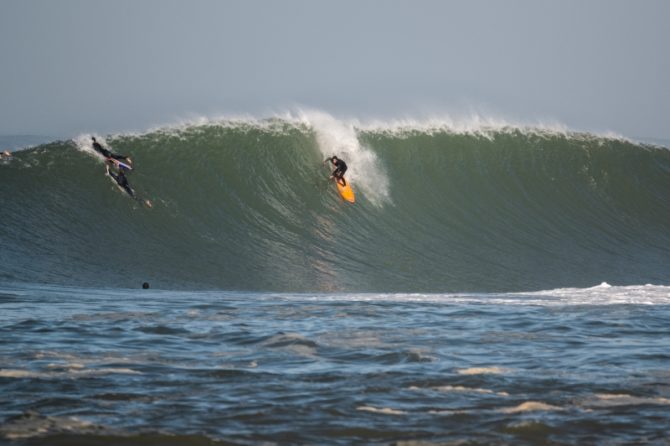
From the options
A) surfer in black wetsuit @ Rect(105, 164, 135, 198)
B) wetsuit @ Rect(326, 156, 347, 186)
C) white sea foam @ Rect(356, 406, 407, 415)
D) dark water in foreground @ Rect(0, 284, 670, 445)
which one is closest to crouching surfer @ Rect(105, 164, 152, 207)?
surfer in black wetsuit @ Rect(105, 164, 135, 198)

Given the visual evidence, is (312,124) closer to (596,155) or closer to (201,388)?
(596,155)

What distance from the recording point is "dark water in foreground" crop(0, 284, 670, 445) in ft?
15.3

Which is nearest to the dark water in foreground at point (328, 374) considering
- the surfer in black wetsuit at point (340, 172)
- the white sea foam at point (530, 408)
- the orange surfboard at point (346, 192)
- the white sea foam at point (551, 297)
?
the white sea foam at point (530, 408)

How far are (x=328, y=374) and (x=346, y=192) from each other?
1095cm

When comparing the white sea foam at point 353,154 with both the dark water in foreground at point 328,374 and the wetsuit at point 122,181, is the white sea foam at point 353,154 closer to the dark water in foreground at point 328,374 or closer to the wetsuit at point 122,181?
the wetsuit at point 122,181

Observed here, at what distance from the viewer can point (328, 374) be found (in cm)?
584

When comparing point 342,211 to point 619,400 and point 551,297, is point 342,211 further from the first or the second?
point 619,400

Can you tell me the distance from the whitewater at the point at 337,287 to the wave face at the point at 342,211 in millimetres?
52

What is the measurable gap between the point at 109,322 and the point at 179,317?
25.4 inches

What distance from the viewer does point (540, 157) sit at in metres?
20.1

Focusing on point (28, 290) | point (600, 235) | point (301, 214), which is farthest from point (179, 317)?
point (600, 235)

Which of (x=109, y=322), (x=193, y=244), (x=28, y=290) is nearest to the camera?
(x=109, y=322)

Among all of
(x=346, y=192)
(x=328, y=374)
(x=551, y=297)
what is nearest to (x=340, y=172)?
(x=346, y=192)

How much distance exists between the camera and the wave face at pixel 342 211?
12.8m
